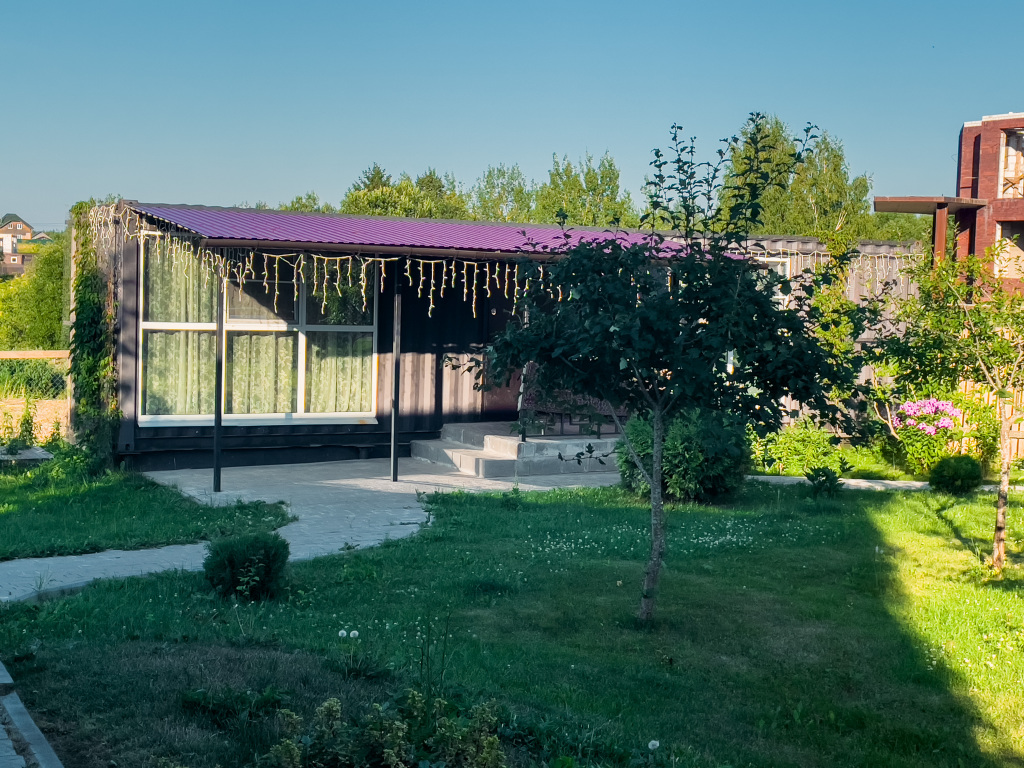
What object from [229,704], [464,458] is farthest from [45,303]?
[229,704]

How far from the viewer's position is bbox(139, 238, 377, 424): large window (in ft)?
44.3

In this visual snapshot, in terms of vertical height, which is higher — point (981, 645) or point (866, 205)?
point (866, 205)

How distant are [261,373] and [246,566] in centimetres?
711

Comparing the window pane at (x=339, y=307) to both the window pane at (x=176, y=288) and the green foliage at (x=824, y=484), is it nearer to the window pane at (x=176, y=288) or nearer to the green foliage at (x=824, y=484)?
the window pane at (x=176, y=288)

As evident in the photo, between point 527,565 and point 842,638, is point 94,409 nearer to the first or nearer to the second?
point 527,565

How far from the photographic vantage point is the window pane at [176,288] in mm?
13383

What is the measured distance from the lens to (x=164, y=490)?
12062mm

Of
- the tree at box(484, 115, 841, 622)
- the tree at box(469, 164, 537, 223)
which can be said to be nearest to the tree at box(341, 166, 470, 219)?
the tree at box(469, 164, 537, 223)

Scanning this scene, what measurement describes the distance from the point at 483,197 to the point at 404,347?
1045 inches

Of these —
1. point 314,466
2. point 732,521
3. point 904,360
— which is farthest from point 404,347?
point 904,360

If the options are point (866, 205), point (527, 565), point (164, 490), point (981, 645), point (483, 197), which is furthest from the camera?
point (483, 197)

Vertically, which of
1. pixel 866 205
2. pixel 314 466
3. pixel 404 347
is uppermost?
pixel 866 205

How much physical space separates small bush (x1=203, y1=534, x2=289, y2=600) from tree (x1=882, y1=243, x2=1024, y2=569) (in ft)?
16.8

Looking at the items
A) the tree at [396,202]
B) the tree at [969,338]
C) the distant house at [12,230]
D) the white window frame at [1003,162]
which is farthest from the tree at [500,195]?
the distant house at [12,230]
